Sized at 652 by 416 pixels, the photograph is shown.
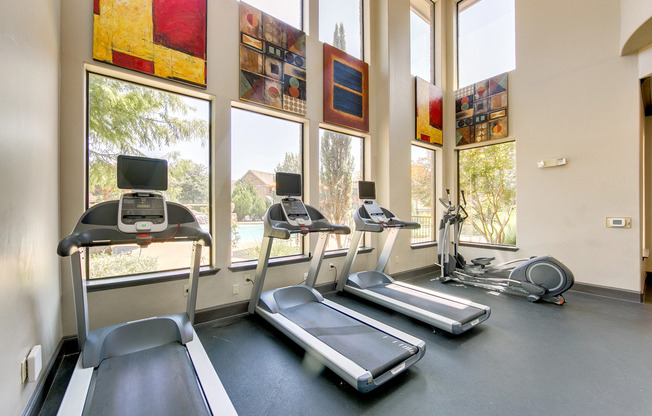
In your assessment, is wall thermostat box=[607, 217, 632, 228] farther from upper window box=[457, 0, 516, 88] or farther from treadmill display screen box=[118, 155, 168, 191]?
treadmill display screen box=[118, 155, 168, 191]

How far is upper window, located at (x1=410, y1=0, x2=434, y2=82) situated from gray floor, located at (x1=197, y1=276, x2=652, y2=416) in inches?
203

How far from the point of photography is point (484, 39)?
5746 millimetres

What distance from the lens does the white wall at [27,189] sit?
4.59 feet

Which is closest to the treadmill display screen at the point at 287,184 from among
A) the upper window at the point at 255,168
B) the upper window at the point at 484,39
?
the upper window at the point at 255,168

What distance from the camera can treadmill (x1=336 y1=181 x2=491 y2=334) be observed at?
3.01m

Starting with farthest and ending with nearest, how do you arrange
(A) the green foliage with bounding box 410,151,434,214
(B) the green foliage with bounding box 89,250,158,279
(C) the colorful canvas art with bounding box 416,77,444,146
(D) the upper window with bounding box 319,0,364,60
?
(A) the green foliage with bounding box 410,151,434,214, (C) the colorful canvas art with bounding box 416,77,444,146, (D) the upper window with bounding box 319,0,364,60, (B) the green foliage with bounding box 89,250,158,279

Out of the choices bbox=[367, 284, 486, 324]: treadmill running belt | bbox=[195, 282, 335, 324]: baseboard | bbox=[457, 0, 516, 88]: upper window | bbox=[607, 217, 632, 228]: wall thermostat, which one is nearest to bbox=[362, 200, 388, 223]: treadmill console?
bbox=[367, 284, 486, 324]: treadmill running belt

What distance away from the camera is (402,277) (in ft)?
16.9

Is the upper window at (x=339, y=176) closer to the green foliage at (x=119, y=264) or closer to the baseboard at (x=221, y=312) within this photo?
the baseboard at (x=221, y=312)

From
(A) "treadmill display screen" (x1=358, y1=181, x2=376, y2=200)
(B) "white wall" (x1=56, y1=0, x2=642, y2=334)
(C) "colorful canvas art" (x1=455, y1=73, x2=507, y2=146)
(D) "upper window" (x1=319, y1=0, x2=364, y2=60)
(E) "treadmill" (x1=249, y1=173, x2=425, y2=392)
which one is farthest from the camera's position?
(C) "colorful canvas art" (x1=455, y1=73, x2=507, y2=146)

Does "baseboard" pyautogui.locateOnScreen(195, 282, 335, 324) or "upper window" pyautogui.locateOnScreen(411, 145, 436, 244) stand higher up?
"upper window" pyautogui.locateOnScreen(411, 145, 436, 244)

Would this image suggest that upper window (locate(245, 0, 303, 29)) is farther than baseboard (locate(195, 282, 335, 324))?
Yes

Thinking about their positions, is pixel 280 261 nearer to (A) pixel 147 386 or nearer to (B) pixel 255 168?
(B) pixel 255 168

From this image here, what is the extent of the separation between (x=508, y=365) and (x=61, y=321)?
4145 mm
